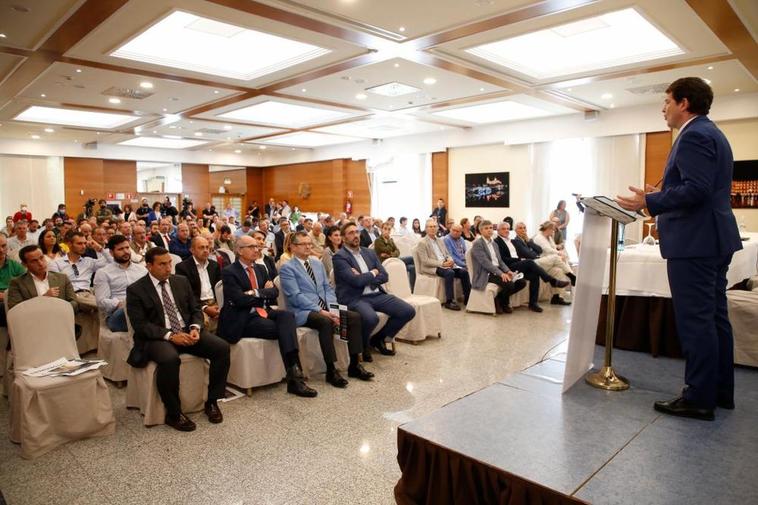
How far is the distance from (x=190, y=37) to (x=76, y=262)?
3687 millimetres

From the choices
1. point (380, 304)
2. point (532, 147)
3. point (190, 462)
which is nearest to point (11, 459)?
point (190, 462)

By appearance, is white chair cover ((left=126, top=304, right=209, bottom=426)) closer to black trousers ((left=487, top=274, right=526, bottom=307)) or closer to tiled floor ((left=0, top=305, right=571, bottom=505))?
tiled floor ((left=0, top=305, right=571, bottom=505))

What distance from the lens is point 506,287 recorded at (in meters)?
6.81

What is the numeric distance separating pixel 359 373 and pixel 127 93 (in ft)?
26.4

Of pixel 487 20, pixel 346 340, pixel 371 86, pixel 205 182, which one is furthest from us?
pixel 205 182

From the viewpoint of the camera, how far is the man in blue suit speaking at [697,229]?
2.24 meters

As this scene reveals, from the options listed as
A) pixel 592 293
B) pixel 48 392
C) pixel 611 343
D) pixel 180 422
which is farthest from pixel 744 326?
pixel 48 392

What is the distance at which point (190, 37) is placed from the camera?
23.1 feet

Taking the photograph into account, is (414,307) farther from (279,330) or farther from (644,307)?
(644,307)

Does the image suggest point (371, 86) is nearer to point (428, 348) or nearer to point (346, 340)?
point (428, 348)

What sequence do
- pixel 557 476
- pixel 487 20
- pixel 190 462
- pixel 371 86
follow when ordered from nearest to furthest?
pixel 557 476 < pixel 190 462 < pixel 487 20 < pixel 371 86

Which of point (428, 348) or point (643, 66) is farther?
point (643, 66)

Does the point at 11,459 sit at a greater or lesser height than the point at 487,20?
lesser

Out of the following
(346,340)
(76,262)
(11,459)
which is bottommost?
(11,459)
